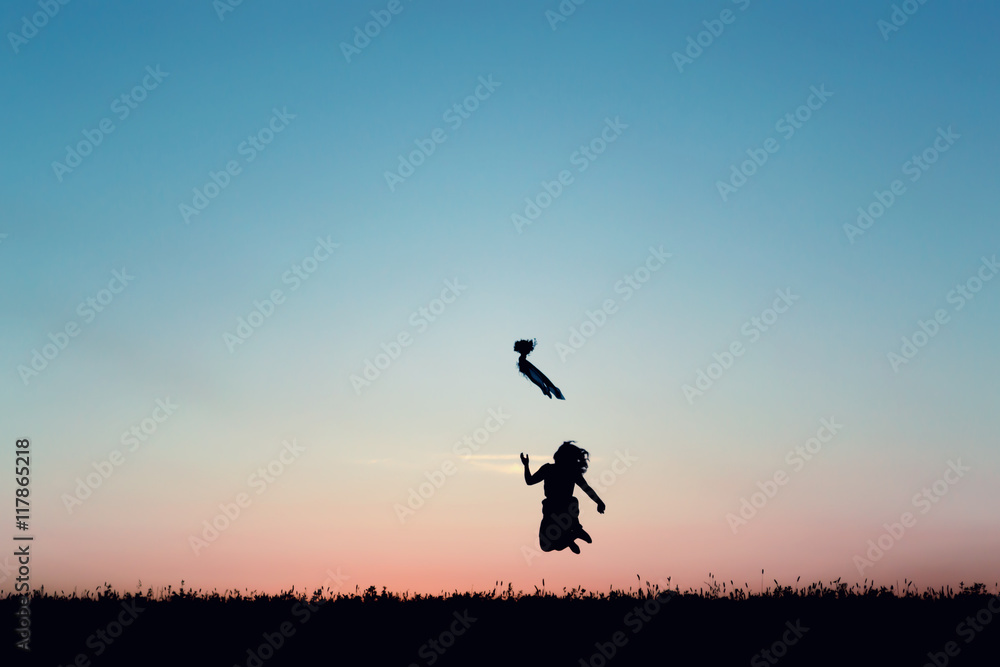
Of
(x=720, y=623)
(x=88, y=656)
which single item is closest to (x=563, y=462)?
(x=720, y=623)

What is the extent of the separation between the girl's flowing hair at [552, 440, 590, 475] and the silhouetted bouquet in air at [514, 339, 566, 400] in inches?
96.8

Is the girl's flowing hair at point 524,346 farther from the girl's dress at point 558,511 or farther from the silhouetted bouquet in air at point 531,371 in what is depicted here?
the girl's dress at point 558,511

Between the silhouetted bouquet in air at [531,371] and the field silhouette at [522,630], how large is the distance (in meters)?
3.23

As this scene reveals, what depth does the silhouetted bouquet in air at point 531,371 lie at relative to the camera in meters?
15.8

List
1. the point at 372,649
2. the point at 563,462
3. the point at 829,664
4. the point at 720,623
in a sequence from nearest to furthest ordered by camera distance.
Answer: the point at 829,664 < the point at 372,649 < the point at 720,623 < the point at 563,462

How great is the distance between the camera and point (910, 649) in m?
12.7

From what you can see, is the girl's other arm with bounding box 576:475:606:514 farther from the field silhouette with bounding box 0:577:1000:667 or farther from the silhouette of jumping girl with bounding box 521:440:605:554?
the field silhouette with bounding box 0:577:1000:667

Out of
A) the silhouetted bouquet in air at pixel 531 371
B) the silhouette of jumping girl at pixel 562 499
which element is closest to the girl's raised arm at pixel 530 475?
the silhouette of jumping girl at pixel 562 499

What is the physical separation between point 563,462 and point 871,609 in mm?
5614

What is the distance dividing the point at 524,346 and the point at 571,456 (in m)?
2.74

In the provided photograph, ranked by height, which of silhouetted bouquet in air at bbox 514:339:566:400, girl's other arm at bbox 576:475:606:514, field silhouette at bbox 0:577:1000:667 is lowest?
field silhouette at bbox 0:577:1000:667

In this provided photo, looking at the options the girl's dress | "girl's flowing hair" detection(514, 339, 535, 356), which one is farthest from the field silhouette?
"girl's flowing hair" detection(514, 339, 535, 356)

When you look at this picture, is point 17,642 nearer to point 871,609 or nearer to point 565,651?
point 565,651

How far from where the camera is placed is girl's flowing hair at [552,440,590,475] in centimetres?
1783
